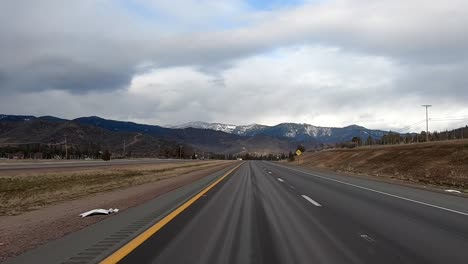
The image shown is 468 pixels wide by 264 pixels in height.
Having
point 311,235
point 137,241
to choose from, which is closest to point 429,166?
point 311,235

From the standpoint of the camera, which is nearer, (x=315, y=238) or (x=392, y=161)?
(x=315, y=238)

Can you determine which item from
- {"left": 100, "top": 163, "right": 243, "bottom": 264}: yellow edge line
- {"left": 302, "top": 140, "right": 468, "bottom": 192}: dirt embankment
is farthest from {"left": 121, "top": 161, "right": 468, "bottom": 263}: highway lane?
{"left": 302, "top": 140, "right": 468, "bottom": 192}: dirt embankment

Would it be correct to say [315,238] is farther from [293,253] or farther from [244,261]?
[244,261]

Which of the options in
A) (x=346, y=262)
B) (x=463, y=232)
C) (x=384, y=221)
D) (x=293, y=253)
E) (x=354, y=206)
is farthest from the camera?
(x=354, y=206)

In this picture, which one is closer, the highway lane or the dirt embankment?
the highway lane

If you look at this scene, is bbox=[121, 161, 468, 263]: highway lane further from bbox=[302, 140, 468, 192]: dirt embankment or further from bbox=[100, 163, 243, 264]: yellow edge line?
bbox=[302, 140, 468, 192]: dirt embankment

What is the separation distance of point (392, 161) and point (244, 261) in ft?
161

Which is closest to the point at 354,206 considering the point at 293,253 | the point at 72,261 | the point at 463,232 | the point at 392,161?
the point at 463,232

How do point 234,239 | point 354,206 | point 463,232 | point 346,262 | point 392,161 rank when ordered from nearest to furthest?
point 346,262
point 234,239
point 463,232
point 354,206
point 392,161

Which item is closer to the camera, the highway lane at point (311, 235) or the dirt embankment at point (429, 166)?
the highway lane at point (311, 235)

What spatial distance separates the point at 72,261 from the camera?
679cm

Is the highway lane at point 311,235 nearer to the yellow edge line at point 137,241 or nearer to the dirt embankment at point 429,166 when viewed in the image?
the yellow edge line at point 137,241

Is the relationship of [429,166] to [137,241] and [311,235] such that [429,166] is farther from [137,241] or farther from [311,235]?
[137,241]

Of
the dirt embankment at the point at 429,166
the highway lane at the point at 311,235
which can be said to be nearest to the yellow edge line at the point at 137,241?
the highway lane at the point at 311,235
